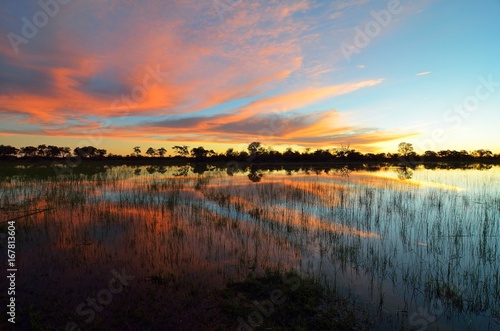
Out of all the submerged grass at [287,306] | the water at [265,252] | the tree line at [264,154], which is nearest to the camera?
the submerged grass at [287,306]

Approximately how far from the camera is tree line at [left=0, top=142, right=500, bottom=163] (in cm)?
8844

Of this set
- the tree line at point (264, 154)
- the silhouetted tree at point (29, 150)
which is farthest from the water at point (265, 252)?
the silhouetted tree at point (29, 150)

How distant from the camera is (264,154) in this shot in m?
90.8

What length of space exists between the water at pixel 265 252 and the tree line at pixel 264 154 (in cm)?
7414

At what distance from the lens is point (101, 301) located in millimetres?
4988

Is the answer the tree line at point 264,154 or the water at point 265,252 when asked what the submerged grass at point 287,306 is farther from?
the tree line at point 264,154

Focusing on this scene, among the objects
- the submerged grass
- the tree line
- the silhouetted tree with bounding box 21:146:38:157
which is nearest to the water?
the submerged grass

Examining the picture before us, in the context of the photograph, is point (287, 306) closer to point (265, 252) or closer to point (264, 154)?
point (265, 252)

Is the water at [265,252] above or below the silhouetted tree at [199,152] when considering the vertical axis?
below

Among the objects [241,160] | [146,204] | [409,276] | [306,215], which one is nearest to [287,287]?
[409,276]

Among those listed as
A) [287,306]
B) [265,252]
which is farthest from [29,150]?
[287,306]

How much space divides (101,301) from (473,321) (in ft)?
21.7

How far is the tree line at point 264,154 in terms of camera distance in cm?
8844

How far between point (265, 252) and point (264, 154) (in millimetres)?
83464
